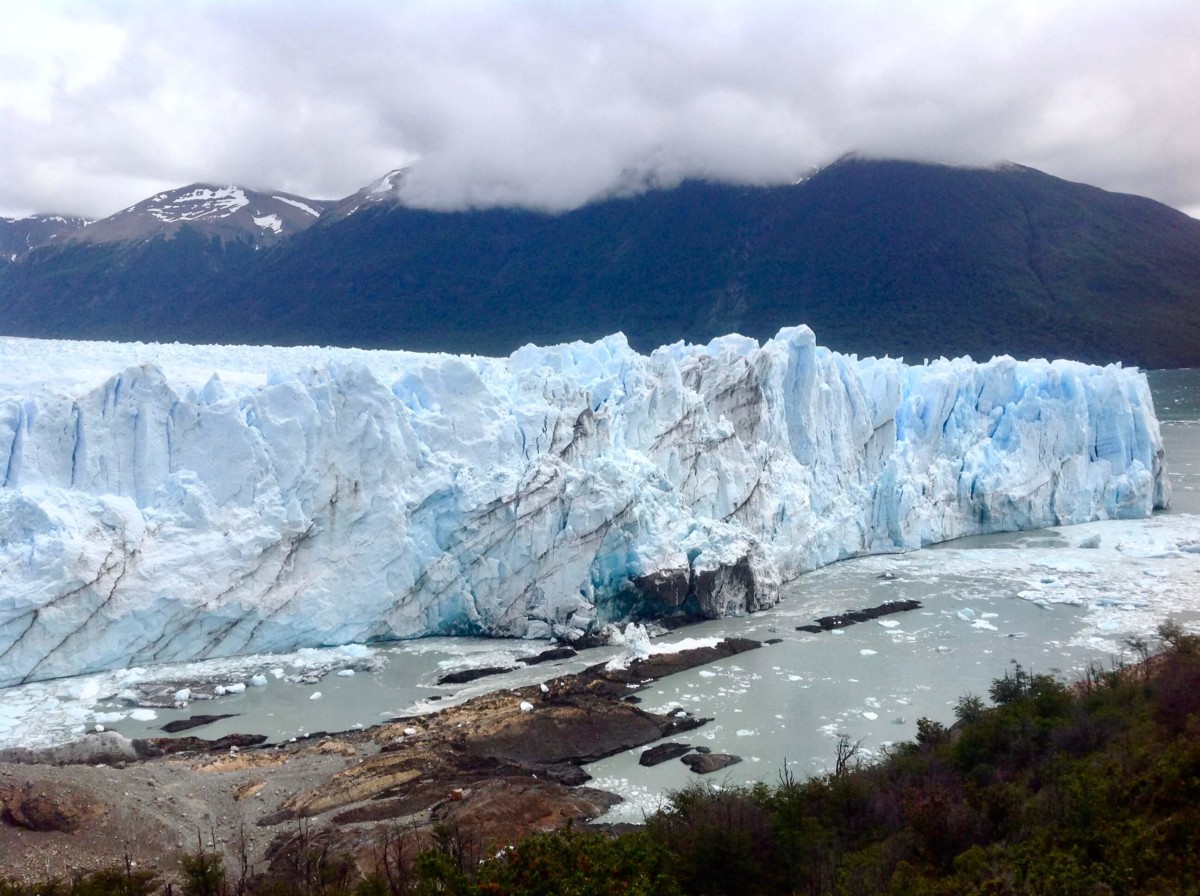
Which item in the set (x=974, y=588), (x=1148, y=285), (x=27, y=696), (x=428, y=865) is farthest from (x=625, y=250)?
(x=428, y=865)

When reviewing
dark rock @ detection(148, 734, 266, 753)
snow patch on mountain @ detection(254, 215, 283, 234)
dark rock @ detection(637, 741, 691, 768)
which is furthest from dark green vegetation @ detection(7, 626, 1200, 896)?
snow patch on mountain @ detection(254, 215, 283, 234)

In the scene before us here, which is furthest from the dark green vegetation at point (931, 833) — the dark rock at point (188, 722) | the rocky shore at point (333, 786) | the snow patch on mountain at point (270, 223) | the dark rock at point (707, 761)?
the snow patch on mountain at point (270, 223)

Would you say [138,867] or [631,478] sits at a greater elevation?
[631,478]

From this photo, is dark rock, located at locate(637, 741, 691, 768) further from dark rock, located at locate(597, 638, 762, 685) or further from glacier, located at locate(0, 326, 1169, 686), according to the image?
glacier, located at locate(0, 326, 1169, 686)

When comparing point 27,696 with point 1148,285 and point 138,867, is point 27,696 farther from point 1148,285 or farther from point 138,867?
point 1148,285

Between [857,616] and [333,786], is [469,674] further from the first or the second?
[857,616]

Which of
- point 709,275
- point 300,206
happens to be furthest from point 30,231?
point 709,275
